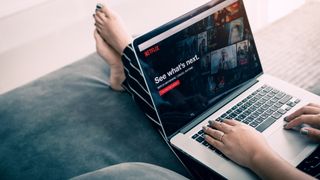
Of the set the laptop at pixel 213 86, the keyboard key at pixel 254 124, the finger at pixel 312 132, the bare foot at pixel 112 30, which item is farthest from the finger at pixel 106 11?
the finger at pixel 312 132

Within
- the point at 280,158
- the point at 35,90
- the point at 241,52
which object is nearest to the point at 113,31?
the point at 35,90

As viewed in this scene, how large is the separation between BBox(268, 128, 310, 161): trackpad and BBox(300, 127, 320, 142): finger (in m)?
0.02

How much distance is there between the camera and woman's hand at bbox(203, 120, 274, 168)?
0.80 metres

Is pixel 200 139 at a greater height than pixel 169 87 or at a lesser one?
lesser

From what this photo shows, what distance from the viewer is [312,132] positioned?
85cm

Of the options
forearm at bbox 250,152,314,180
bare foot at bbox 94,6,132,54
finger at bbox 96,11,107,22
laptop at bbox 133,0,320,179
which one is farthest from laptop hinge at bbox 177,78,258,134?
finger at bbox 96,11,107,22

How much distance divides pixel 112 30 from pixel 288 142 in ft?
2.15

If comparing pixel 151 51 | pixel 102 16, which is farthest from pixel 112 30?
pixel 151 51

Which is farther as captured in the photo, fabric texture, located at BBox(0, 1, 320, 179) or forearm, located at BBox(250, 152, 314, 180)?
fabric texture, located at BBox(0, 1, 320, 179)

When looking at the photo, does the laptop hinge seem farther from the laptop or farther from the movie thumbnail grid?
the movie thumbnail grid

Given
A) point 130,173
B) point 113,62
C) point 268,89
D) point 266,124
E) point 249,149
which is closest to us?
point 130,173

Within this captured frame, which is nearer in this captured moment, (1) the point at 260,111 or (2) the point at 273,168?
(2) the point at 273,168

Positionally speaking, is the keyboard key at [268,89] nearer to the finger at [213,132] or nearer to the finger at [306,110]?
the finger at [306,110]

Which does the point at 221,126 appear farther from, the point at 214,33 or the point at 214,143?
Answer: the point at 214,33
